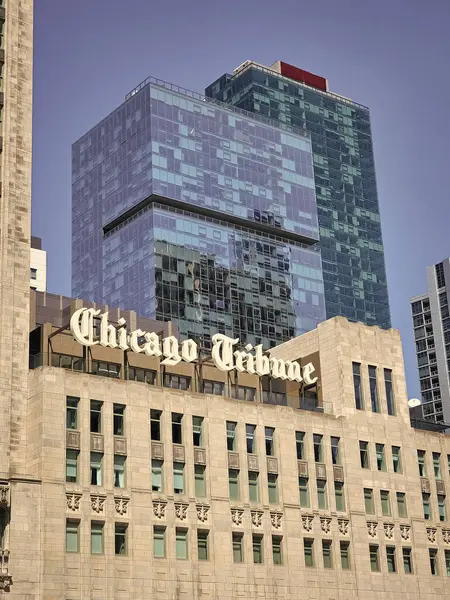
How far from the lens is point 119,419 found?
8600cm

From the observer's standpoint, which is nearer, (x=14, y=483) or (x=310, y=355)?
(x=14, y=483)

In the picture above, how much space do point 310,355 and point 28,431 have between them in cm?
3281

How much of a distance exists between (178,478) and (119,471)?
Answer: 221 inches

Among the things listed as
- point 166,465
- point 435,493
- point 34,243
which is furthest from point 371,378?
point 34,243

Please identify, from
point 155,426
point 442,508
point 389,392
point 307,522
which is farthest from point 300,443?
point 442,508

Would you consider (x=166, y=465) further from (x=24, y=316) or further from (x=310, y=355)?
(x=310, y=355)

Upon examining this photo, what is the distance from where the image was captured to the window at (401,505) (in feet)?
333

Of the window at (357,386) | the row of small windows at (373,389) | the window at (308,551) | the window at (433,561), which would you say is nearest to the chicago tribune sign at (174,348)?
the window at (357,386)

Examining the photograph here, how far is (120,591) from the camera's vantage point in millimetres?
80062

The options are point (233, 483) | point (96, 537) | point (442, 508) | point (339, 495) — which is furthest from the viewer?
point (442, 508)

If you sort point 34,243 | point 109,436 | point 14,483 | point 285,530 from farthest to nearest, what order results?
point 34,243 < point 285,530 < point 109,436 < point 14,483

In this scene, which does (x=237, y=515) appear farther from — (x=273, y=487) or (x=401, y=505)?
(x=401, y=505)

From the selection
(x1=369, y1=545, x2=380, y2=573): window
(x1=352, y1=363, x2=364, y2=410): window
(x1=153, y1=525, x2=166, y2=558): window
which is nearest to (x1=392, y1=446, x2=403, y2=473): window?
(x1=352, y1=363, x2=364, y2=410): window

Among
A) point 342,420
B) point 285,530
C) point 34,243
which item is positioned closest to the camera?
point 285,530
